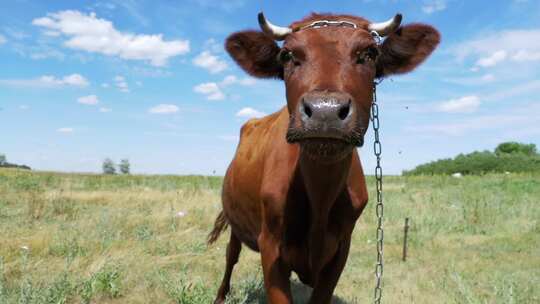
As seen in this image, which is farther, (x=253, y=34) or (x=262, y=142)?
(x=262, y=142)

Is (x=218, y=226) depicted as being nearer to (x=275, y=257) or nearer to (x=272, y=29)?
(x=275, y=257)

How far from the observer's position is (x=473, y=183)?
22.1 metres

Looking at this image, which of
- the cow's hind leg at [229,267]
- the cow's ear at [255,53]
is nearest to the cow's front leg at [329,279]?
the cow's ear at [255,53]

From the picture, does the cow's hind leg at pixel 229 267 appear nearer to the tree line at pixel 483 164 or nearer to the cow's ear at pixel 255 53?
the cow's ear at pixel 255 53

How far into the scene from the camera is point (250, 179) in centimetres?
493

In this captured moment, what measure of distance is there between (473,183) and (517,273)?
15751 mm

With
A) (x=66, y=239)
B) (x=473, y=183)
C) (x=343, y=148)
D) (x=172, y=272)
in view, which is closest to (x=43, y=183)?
(x=66, y=239)

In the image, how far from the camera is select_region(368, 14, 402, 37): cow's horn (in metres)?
3.56

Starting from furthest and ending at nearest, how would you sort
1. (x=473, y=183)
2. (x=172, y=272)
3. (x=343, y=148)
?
(x=473, y=183) < (x=172, y=272) < (x=343, y=148)

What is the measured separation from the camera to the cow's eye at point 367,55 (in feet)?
10.4

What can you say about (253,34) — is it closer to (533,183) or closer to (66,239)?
(66,239)

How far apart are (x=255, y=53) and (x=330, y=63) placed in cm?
121

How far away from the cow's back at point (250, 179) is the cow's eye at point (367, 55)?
44.4 inches

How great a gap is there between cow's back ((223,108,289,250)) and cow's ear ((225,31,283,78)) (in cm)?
47
